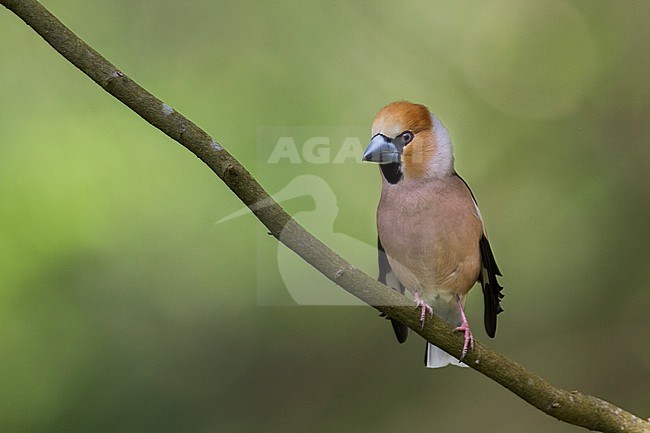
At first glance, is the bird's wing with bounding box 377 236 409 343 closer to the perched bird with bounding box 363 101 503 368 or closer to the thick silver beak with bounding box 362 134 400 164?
the perched bird with bounding box 363 101 503 368

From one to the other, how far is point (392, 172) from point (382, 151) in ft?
0.23

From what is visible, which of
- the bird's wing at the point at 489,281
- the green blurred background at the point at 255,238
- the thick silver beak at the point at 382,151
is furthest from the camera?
the green blurred background at the point at 255,238

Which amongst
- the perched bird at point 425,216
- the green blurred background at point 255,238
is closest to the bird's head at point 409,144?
the perched bird at point 425,216

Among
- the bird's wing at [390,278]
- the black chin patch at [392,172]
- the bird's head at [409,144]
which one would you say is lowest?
the bird's wing at [390,278]

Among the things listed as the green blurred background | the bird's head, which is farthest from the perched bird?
the green blurred background

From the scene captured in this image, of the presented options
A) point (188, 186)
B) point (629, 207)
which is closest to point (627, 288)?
point (629, 207)

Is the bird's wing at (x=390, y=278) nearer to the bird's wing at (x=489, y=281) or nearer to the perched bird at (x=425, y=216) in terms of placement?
the perched bird at (x=425, y=216)

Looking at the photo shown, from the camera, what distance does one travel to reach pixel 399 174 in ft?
3.90

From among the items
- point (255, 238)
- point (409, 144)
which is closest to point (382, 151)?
point (409, 144)

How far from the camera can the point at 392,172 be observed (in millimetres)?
1191

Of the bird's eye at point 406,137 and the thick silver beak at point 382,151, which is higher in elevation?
the bird's eye at point 406,137

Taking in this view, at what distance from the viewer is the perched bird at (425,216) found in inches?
45.3

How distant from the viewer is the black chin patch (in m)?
1.18

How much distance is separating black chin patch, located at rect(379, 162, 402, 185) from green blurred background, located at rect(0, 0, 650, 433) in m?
0.58
